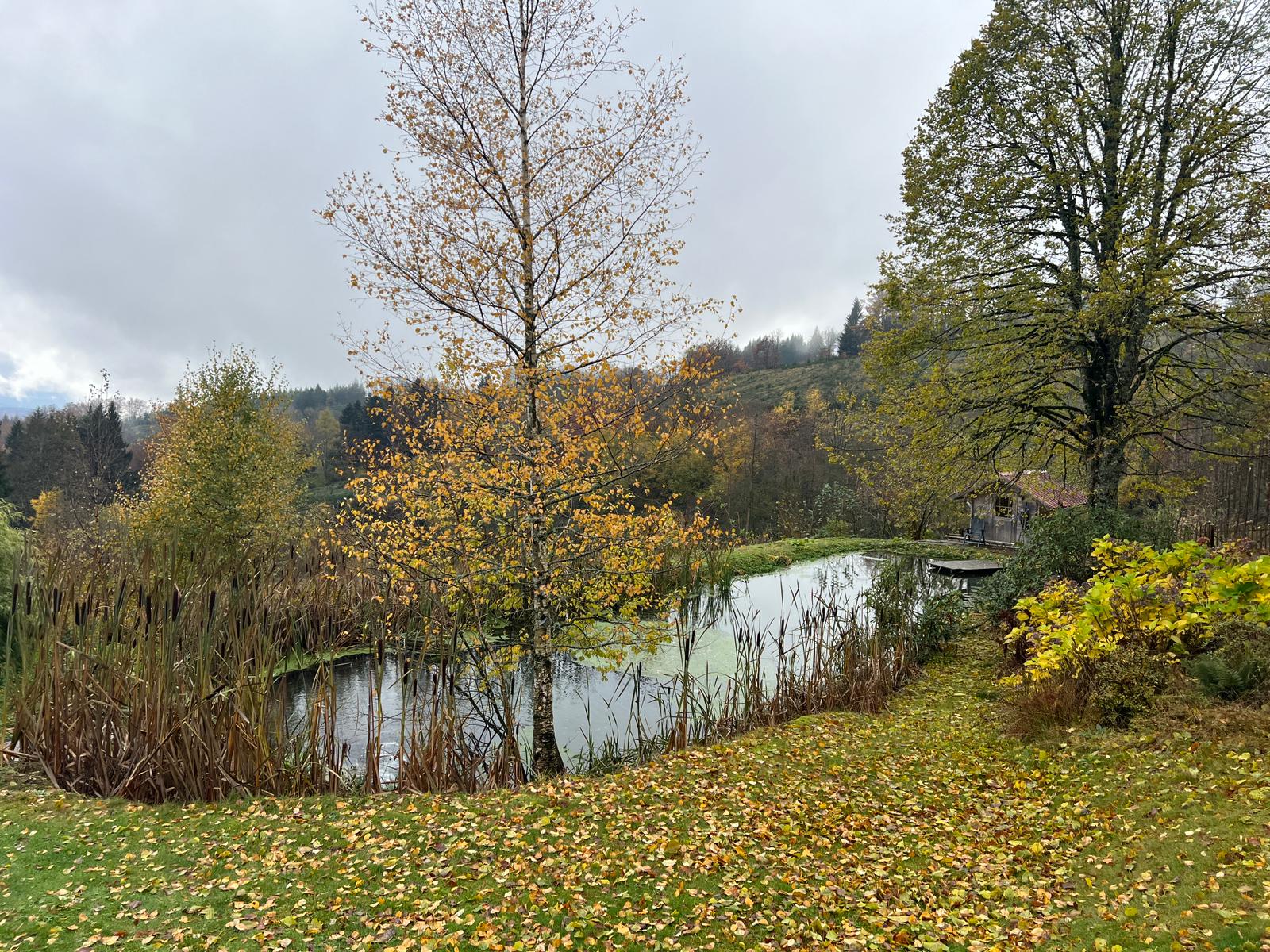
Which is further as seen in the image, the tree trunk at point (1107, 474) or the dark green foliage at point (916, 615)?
the tree trunk at point (1107, 474)

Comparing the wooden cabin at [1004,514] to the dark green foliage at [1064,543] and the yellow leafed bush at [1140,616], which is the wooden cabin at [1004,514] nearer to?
the dark green foliage at [1064,543]

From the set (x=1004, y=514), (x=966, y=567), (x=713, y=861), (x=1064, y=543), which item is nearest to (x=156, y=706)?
(x=713, y=861)

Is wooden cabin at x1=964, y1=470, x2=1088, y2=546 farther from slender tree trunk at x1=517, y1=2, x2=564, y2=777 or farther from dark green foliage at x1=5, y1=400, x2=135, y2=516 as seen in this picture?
dark green foliage at x1=5, y1=400, x2=135, y2=516

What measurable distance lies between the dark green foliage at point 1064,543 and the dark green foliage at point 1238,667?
353 centimetres

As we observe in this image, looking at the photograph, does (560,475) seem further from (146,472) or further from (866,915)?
(146,472)

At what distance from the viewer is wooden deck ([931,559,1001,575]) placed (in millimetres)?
15812

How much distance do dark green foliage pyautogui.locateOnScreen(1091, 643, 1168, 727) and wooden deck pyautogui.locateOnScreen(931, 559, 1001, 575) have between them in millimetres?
11231

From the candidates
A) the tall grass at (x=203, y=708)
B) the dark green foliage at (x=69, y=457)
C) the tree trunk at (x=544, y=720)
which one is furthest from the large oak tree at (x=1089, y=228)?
the dark green foliage at (x=69, y=457)

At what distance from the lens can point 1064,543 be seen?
29.0 feet

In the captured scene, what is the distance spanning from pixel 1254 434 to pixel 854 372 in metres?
47.8

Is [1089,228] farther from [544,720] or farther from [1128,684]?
[544,720]

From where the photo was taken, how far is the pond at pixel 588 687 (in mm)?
6371

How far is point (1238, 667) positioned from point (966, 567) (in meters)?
11.9

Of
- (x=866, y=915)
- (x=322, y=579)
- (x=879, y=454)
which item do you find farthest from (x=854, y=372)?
(x=866, y=915)
